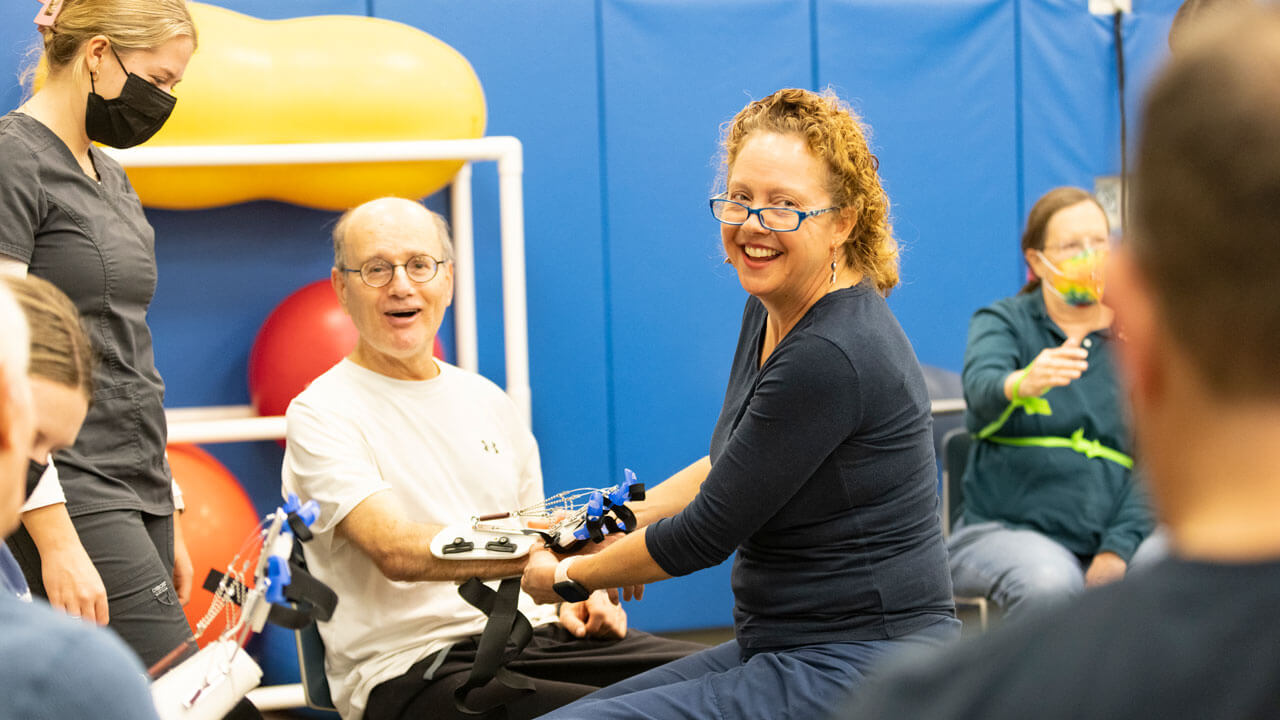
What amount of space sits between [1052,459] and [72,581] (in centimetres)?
230

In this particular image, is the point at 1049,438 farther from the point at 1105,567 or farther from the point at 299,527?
the point at 299,527

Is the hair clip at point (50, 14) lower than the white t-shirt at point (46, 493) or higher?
higher

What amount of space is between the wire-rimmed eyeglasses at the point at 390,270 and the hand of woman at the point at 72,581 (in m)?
0.74

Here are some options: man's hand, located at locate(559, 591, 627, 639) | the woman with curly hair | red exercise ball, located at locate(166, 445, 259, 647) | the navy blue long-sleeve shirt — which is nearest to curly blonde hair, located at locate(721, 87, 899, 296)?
the woman with curly hair

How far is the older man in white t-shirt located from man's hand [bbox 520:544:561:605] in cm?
12

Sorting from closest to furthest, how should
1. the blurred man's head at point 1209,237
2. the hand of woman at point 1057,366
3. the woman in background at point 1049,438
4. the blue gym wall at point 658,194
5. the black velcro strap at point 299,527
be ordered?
the blurred man's head at point 1209,237 < the black velcro strap at point 299,527 < the hand of woman at point 1057,366 < the woman in background at point 1049,438 < the blue gym wall at point 658,194

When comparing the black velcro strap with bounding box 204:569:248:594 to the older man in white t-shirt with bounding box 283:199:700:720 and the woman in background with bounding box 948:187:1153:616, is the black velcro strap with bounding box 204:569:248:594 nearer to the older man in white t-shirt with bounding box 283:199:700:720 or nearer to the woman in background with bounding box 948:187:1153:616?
the older man in white t-shirt with bounding box 283:199:700:720

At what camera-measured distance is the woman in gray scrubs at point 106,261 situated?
1828 mm

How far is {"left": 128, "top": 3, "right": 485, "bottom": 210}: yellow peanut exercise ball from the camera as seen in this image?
3.16 m

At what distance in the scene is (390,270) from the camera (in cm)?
223

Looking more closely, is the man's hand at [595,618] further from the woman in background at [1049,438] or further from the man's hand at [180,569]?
the woman in background at [1049,438]

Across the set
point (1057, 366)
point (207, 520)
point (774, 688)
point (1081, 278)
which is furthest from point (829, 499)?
point (207, 520)

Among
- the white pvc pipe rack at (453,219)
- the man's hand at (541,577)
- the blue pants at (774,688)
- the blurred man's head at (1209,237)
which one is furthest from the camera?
the white pvc pipe rack at (453,219)

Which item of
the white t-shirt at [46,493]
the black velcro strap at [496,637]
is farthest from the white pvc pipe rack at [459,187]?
the white t-shirt at [46,493]
